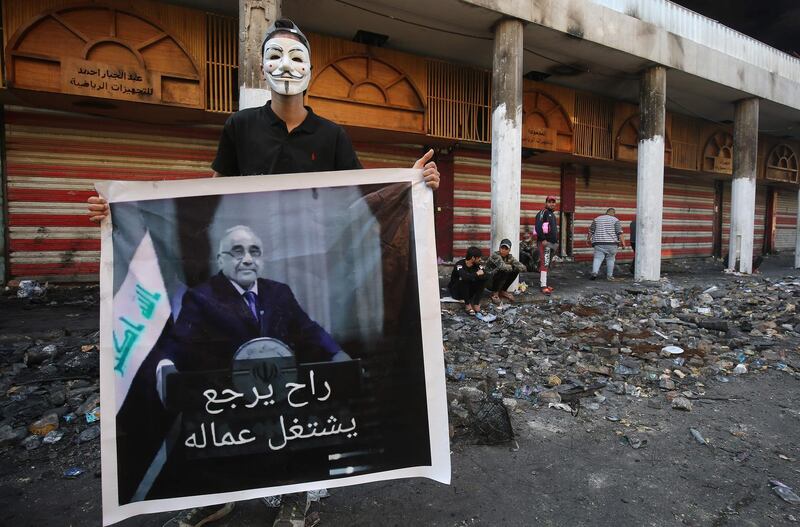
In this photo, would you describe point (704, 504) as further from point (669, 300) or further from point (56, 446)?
point (669, 300)

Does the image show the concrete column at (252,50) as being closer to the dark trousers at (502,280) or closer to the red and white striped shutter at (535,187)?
the dark trousers at (502,280)

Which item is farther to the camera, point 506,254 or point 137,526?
point 506,254

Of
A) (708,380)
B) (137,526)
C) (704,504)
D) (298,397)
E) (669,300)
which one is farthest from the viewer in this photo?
(669,300)

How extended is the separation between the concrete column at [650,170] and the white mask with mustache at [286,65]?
10018 millimetres

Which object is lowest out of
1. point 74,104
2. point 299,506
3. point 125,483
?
point 299,506

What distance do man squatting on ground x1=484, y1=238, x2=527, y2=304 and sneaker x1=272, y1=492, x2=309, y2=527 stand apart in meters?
5.63

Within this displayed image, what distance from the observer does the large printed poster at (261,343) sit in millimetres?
1726

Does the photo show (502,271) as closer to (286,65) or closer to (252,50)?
(252,50)

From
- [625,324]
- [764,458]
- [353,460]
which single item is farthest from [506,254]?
[353,460]

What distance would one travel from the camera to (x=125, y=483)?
1685 millimetres

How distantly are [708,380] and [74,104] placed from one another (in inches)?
377

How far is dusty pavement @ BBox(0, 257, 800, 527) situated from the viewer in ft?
7.38

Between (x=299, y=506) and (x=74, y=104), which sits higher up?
(x=74, y=104)

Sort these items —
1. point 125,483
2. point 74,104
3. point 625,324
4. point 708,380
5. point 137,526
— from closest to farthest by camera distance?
1. point 125,483
2. point 137,526
3. point 708,380
4. point 625,324
5. point 74,104
